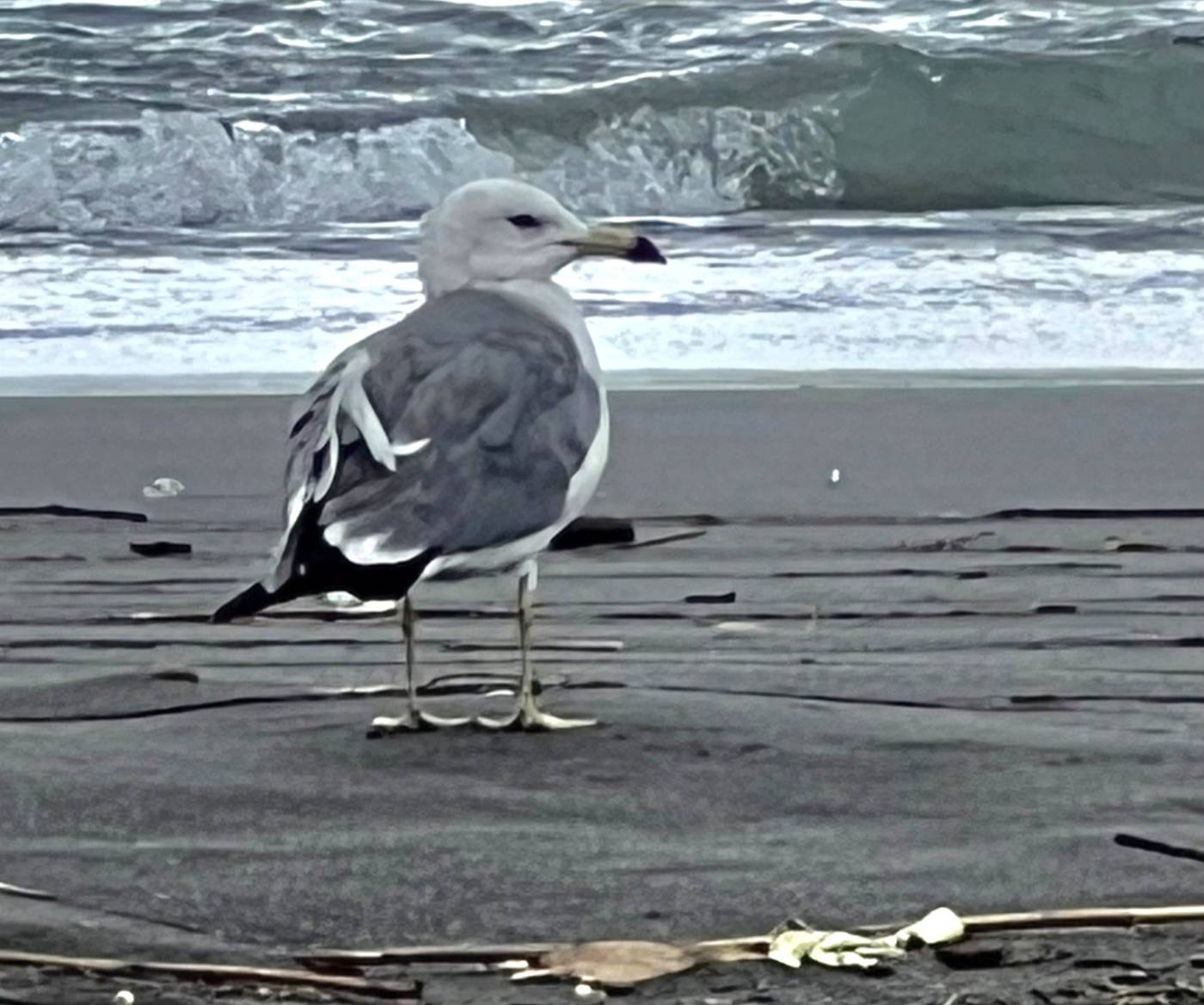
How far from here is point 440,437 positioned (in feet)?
11.8

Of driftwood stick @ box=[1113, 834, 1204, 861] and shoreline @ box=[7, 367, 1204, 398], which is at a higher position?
driftwood stick @ box=[1113, 834, 1204, 861]

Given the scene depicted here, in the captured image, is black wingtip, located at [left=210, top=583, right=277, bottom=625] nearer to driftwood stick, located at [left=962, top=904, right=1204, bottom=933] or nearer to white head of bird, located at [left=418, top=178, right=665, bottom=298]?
white head of bird, located at [left=418, top=178, right=665, bottom=298]

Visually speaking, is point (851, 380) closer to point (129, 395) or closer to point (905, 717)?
point (129, 395)

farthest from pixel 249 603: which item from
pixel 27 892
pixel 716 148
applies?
pixel 716 148

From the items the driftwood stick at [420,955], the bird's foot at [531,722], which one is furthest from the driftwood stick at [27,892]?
the bird's foot at [531,722]

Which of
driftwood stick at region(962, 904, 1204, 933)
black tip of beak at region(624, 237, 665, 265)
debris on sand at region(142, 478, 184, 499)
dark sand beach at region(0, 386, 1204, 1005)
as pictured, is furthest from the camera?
debris on sand at region(142, 478, 184, 499)

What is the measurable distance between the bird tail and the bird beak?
3.35 feet

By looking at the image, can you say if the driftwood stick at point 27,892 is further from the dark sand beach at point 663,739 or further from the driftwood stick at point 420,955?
the driftwood stick at point 420,955

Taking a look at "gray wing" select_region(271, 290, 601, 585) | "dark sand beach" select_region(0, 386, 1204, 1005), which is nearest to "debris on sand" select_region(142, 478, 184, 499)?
"dark sand beach" select_region(0, 386, 1204, 1005)

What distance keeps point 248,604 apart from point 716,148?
11654mm

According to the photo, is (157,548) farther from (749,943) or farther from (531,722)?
(749,943)

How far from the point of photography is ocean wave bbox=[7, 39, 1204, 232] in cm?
1366

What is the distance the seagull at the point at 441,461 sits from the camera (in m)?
3.41

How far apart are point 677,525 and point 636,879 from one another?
9.97ft
